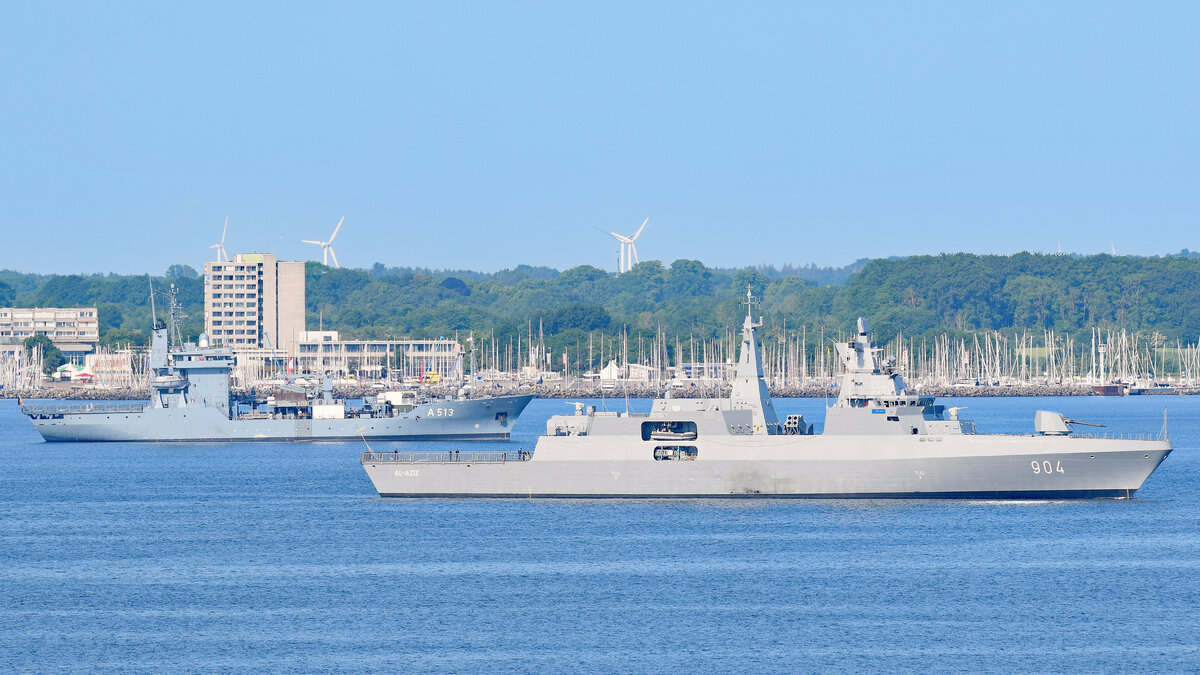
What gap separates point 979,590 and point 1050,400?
13812 cm

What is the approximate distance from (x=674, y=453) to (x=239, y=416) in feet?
146

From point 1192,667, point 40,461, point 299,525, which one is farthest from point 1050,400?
point 1192,667

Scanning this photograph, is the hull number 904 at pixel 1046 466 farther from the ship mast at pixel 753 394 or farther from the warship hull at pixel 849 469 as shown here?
the ship mast at pixel 753 394

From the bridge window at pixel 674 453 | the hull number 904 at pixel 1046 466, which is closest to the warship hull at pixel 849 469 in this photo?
the hull number 904 at pixel 1046 466

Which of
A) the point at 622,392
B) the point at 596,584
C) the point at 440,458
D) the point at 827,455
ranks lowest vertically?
the point at 596,584

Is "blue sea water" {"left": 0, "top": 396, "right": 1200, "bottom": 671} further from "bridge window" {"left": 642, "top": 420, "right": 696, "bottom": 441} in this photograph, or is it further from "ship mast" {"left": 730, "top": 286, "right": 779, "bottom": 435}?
"ship mast" {"left": 730, "top": 286, "right": 779, "bottom": 435}

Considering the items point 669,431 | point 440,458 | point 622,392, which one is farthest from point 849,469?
point 622,392

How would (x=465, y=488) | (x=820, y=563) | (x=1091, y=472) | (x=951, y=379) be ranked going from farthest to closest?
(x=951, y=379)
(x=465, y=488)
(x=1091, y=472)
(x=820, y=563)

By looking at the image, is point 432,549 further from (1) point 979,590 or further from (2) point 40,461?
(2) point 40,461

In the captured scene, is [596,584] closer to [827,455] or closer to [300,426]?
[827,455]

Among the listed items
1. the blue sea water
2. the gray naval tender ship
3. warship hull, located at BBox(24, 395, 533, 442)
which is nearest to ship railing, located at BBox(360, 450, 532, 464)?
the gray naval tender ship

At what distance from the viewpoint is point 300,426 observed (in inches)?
3487

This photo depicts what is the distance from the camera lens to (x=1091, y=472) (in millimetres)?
49312

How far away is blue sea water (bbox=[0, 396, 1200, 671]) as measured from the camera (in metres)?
32.5
